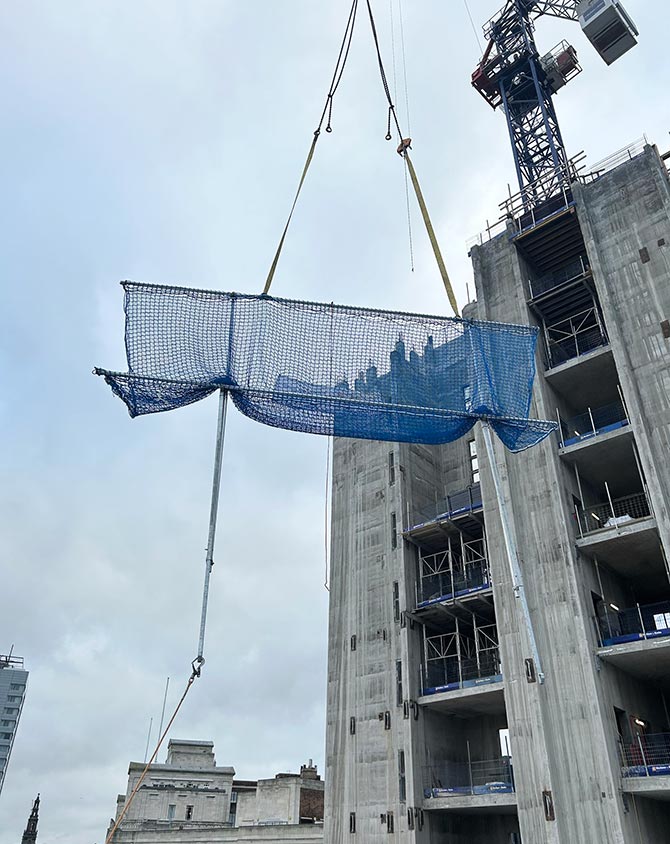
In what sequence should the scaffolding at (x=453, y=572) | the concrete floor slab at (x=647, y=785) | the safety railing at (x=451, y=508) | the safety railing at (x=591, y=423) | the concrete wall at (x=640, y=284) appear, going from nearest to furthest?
1. the concrete floor slab at (x=647, y=785)
2. the concrete wall at (x=640, y=284)
3. the safety railing at (x=591, y=423)
4. the scaffolding at (x=453, y=572)
5. the safety railing at (x=451, y=508)

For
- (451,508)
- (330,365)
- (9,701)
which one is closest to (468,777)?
(451,508)

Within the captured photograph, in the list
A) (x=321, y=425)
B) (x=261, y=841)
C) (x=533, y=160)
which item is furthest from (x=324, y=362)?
(x=261, y=841)

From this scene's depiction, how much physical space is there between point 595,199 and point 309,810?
1769 inches

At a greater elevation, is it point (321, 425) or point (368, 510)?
point (368, 510)

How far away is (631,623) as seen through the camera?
1052 inches

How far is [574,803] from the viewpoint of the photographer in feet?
69.0

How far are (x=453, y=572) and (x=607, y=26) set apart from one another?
31.8 meters

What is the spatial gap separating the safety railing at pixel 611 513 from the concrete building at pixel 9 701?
538ft

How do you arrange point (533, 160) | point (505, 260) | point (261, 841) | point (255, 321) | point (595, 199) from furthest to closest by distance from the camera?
point (261, 841) → point (533, 160) → point (505, 260) → point (595, 199) → point (255, 321)

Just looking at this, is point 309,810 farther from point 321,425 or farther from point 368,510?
point 321,425

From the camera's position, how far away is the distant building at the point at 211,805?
1761 inches

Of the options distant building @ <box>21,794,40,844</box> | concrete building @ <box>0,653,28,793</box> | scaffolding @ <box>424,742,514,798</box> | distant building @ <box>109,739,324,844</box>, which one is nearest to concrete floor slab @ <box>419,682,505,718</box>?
scaffolding @ <box>424,742,514,798</box>

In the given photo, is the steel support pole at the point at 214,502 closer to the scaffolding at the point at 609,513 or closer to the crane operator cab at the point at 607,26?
the scaffolding at the point at 609,513

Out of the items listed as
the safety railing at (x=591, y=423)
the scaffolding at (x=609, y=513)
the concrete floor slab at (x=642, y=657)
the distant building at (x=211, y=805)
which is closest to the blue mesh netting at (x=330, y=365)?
the concrete floor slab at (x=642, y=657)
